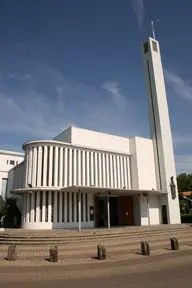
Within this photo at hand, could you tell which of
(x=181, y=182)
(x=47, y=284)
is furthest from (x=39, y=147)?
(x=181, y=182)

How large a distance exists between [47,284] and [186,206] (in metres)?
51.7

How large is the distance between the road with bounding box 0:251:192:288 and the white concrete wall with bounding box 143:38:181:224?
740 inches

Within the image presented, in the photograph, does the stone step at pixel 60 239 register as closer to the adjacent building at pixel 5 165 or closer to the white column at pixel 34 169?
the white column at pixel 34 169

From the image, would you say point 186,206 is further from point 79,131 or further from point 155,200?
point 79,131

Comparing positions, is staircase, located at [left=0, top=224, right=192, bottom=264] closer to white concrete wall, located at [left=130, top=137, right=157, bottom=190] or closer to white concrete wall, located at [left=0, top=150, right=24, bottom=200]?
white concrete wall, located at [left=130, top=137, right=157, bottom=190]

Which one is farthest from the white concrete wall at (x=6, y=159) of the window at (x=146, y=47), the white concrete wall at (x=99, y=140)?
the window at (x=146, y=47)

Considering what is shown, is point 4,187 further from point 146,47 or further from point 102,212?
point 146,47

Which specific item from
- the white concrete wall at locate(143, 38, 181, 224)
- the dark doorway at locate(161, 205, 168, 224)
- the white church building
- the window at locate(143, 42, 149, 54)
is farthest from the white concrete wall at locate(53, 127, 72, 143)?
the window at locate(143, 42, 149, 54)

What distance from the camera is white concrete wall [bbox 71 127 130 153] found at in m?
26.7

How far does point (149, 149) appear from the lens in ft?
99.9

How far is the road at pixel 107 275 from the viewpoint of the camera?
7.03m

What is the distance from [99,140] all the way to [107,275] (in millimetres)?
20691

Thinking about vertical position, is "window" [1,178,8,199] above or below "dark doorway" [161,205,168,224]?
above

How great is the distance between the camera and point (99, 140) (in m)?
28.2
